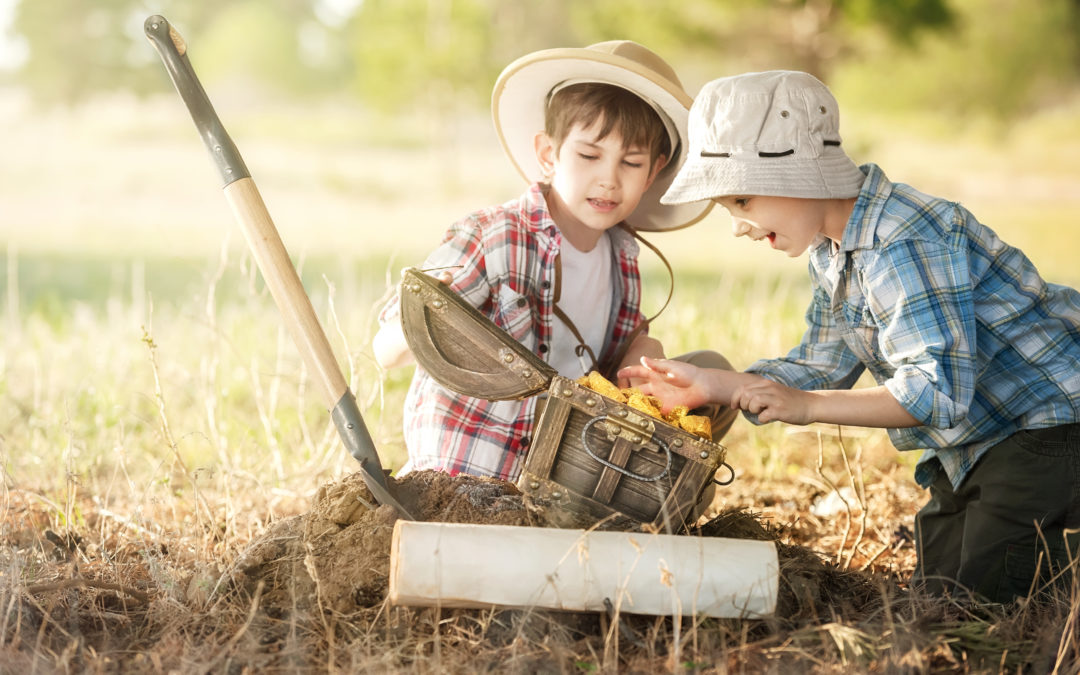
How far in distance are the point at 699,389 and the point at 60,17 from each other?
34791mm

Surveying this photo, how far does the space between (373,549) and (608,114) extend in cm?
137

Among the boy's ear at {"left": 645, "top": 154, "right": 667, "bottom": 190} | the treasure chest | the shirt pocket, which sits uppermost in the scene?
the boy's ear at {"left": 645, "top": 154, "right": 667, "bottom": 190}

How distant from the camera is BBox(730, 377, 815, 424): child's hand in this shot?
2.24 metres

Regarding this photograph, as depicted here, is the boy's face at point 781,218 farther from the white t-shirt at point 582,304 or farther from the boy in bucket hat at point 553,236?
the white t-shirt at point 582,304

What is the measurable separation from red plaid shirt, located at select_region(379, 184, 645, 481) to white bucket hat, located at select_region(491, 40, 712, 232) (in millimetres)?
311

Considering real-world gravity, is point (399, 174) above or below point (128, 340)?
above

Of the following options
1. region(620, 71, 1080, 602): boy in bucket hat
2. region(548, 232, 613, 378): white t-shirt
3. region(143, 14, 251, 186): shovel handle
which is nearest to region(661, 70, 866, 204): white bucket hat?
A: region(620, 71, 1080, 602): boy in bucket hat

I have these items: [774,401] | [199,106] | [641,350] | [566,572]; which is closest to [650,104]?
[641,350]

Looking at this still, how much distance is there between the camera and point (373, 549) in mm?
2174

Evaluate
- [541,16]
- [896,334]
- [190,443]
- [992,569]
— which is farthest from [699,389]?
[541,16]

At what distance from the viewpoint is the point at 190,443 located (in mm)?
3957

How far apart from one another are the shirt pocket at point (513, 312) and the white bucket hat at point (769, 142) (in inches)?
24.7

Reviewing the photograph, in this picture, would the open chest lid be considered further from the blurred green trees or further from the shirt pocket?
the blurred green trees

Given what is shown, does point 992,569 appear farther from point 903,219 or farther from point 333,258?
point 333,258
